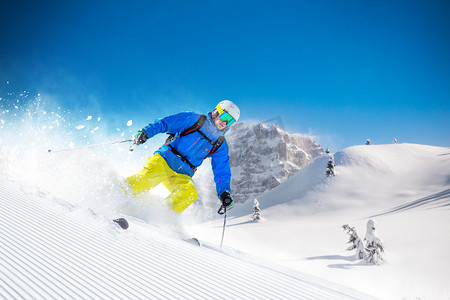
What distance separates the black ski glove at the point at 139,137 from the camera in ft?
14.6

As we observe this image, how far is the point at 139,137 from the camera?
4.44m

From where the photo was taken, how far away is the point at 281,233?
61.2 ft

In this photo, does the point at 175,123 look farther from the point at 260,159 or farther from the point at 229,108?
the point at 260,159

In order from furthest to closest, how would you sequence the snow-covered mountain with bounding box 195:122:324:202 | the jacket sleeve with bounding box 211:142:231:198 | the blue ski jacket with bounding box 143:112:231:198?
the snow-covered mountain with bounding box 195:122:324:202 < the jacket sleeve with bounding box 211:142:231:198 < the blue ski jacket with bounding box 143:112:231:198

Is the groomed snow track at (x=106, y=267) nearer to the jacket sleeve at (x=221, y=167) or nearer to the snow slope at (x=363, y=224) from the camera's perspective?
the jacket sleeve at (x=221, y=167)

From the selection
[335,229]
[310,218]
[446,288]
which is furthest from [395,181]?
[446,288]

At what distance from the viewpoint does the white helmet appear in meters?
5.28

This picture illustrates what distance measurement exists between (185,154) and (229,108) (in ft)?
4.39

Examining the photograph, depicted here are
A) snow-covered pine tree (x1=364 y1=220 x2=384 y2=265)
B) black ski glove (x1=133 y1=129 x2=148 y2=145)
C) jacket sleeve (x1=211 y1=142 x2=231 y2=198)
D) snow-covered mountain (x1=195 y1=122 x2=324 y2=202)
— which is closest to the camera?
black ski glove (x1=133 y1=129 x2=148 y2=145)

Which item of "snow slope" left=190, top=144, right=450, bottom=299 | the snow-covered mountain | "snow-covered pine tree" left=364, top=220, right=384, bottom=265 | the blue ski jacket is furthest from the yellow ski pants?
the snow-covered mountain

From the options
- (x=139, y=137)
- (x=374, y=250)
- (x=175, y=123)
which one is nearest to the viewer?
(x=139, y=137)

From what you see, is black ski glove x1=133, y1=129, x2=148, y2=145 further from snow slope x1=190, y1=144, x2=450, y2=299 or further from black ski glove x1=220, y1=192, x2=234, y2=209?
snow slope x1=190, y1=144, x2=450, y2=299

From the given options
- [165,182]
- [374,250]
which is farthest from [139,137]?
[374,250]

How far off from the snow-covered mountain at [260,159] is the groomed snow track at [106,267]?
112316 mm
